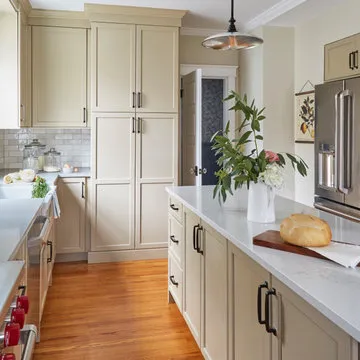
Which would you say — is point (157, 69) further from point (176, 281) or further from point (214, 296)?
point (214, 296)

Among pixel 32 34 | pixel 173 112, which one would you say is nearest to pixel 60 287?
pixel 173 112

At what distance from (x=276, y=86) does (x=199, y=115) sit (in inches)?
38.9

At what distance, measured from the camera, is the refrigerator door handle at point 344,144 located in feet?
10.6

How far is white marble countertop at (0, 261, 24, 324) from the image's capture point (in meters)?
1.03

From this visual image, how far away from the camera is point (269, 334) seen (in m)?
1.47

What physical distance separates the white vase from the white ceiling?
7.99ft

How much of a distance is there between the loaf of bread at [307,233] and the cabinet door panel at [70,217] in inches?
120

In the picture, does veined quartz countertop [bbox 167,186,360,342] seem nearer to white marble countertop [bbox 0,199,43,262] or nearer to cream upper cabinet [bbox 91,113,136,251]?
white marble countertop [bbox 0,199,43,262]

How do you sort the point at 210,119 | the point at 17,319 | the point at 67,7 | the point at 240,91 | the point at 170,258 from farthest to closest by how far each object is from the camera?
the point at 210,119 < the point at 240,91 < the point at 67,7 < the point at 170,258 < the point at 17,319

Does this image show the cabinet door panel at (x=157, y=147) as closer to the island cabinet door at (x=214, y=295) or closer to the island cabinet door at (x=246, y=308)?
the island cabinet door at (x=214, y=295)

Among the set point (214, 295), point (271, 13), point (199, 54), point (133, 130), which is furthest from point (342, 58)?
point (214, 295)

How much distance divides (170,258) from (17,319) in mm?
2120

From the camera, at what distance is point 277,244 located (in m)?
1.56

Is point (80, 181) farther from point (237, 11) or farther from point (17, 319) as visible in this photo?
point (17, 319)
